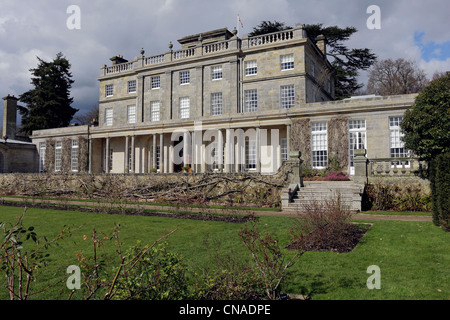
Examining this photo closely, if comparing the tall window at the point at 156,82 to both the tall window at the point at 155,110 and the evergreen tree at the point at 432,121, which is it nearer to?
the tall window at the point at 155,110

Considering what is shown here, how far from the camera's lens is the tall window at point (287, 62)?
26.7m

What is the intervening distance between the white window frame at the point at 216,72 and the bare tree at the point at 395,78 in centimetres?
2777

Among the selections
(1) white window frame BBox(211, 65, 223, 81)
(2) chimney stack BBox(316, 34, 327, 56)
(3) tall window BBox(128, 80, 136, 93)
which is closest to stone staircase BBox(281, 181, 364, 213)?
(1) white window frame BBox(211, 65, 223, 81)

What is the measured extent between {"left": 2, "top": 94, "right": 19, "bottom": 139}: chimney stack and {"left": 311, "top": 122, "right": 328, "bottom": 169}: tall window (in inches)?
1432

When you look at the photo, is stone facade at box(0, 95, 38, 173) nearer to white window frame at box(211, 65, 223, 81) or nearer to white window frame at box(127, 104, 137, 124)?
white window frame at box(127, 104, 137, 124)

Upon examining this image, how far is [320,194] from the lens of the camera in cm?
1465

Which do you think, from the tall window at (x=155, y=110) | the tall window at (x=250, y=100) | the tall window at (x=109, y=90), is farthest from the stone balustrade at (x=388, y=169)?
the tall window at (x=109, y=90)

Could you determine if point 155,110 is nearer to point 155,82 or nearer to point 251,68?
point 155,82

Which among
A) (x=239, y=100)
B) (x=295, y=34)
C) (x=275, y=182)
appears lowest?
(x=275, y=182)

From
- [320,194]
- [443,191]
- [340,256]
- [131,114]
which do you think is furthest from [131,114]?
[340,256]
